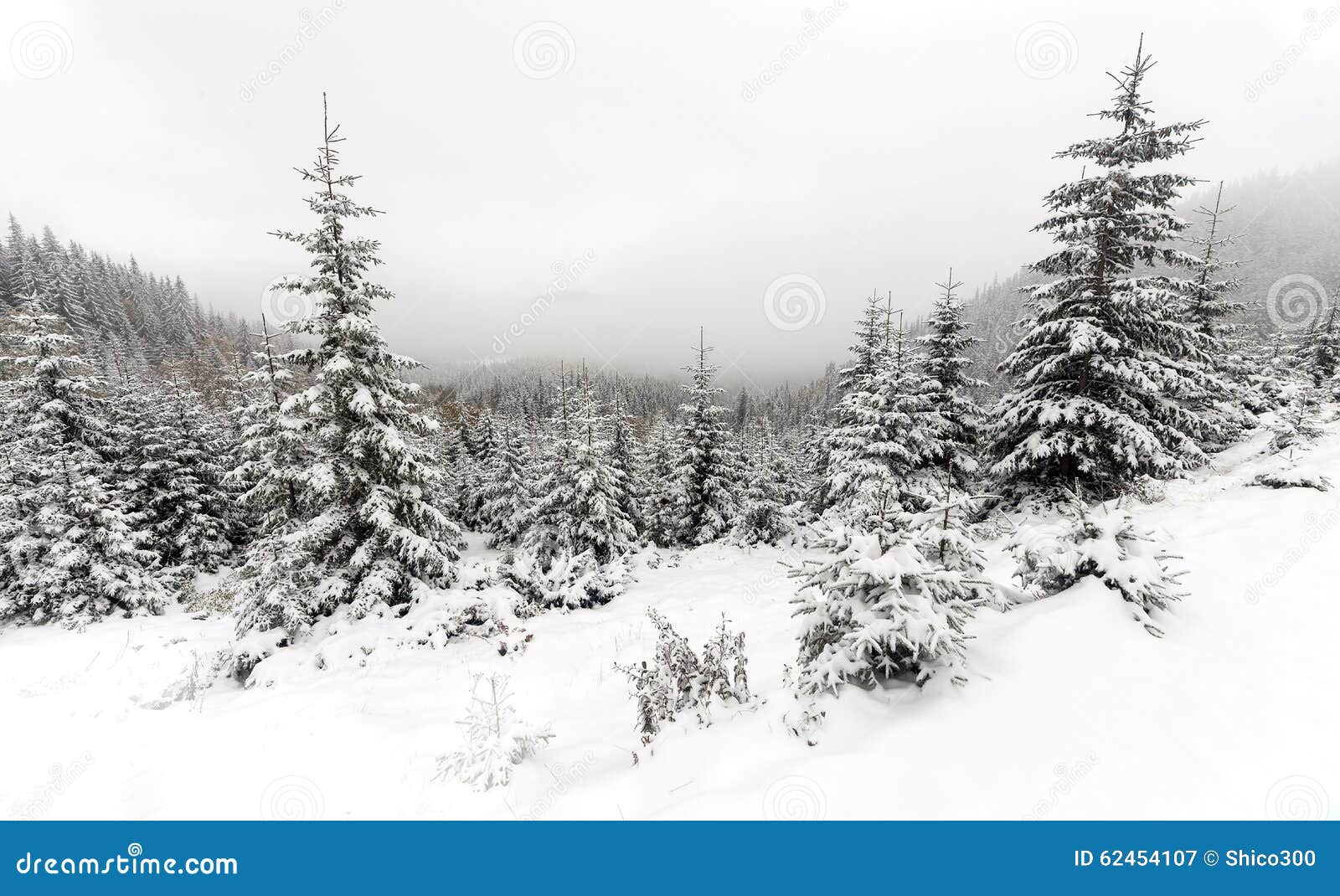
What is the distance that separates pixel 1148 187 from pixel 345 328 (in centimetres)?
1890

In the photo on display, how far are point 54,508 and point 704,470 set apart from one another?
22522mm

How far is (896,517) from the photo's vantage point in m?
4.70

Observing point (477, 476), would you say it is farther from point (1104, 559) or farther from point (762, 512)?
point (1104, 559)

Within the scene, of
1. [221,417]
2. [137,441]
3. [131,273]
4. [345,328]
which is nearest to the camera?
[345,328]

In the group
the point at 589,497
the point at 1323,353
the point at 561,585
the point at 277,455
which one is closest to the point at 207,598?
the point at 277,455

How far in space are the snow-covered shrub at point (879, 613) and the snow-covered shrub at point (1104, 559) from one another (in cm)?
177

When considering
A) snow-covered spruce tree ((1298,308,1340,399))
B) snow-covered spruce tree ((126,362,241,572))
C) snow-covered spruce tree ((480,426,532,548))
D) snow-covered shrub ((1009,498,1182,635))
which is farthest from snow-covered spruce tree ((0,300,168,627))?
snow-covered spruce tree ((1298,308,1340,399))

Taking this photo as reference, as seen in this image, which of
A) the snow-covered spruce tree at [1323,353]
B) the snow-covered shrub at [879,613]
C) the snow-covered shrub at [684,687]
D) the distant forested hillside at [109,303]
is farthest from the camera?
the distant forested hillside at [109,303]

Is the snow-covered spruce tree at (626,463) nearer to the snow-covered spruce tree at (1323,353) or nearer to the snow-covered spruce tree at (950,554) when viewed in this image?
the snow-covered spruce tree at (950,554)

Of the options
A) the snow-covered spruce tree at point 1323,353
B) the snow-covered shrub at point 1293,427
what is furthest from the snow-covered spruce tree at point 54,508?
the snow-covered spruce tree at point 1323,353

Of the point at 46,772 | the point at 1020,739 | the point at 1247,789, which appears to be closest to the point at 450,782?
the point at 46,772

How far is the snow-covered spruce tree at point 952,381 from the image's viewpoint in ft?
51.2

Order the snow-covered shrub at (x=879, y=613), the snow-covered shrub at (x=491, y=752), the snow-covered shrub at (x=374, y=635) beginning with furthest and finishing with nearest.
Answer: the snow-covered shrub at (x=374, y=635)
the snow-covered shrub at (x=491, y=752)
the snow-covered shrub at (x=879, y=613)

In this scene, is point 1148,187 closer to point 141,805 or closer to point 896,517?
point 896,517
